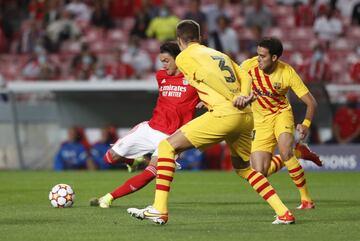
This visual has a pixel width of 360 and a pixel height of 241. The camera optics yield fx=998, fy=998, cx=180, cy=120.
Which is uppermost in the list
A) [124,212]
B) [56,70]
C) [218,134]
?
[218,134]

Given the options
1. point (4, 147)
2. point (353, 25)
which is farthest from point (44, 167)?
point (353, 25)

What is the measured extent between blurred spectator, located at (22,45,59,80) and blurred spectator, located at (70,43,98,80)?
55 cm

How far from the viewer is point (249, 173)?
9867mm

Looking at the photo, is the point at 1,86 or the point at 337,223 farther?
the point at 1,86

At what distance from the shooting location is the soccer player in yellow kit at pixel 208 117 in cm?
941

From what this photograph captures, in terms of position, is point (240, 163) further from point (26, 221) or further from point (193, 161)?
point (193, 161)

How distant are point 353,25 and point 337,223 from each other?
1594 cm

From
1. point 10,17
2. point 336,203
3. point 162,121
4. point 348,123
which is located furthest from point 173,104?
point 10,17

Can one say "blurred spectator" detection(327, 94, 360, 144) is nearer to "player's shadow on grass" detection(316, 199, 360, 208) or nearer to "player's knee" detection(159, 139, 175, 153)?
"player's shadow on grass" detection(316, 199, 360, 208)

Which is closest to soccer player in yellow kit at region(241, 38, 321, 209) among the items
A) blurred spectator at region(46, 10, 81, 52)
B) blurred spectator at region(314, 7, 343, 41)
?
blurred spectator at region(314, 7, 343, 41)

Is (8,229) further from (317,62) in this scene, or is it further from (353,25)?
(353,25)

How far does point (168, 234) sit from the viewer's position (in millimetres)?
8992

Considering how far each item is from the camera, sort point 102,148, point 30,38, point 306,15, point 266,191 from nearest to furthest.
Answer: point 266,191, point 102,148, point 306,15, point 30,38

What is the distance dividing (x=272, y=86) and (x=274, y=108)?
0.40m
